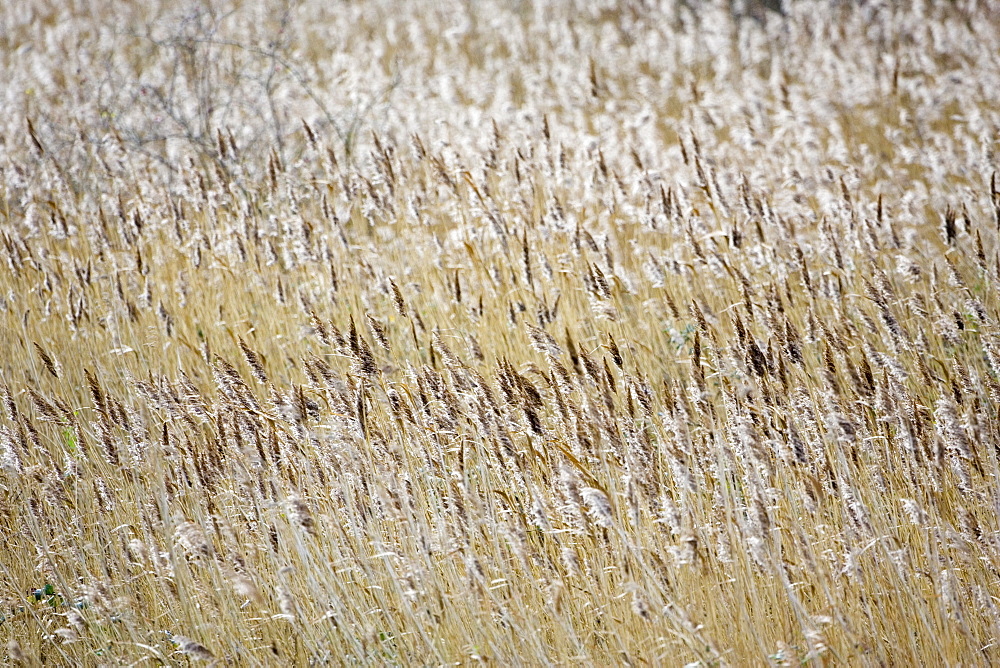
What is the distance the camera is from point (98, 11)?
14750mm

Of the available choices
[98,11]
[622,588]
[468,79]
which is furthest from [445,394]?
[98,11]

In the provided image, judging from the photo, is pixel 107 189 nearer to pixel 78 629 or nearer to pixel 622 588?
pixel 78 629

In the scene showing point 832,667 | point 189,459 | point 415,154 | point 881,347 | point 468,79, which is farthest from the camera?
point 468,79

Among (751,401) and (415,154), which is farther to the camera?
(415,154)

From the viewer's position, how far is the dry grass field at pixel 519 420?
2107 millimetres

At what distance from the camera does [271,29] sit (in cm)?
1237

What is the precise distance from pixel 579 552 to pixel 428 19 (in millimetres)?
13036

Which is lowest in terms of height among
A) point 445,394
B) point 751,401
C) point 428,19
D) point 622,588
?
point 622,588

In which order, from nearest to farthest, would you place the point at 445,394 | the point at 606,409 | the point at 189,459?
the point at 606,409
the point at 445,394
the point at 189,459

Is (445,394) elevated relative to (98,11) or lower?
lower

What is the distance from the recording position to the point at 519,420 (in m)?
2.71

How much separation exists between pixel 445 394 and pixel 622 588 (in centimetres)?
72

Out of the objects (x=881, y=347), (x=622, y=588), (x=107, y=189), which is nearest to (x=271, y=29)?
(x=107, y=189)

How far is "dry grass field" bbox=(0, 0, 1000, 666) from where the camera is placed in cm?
211
